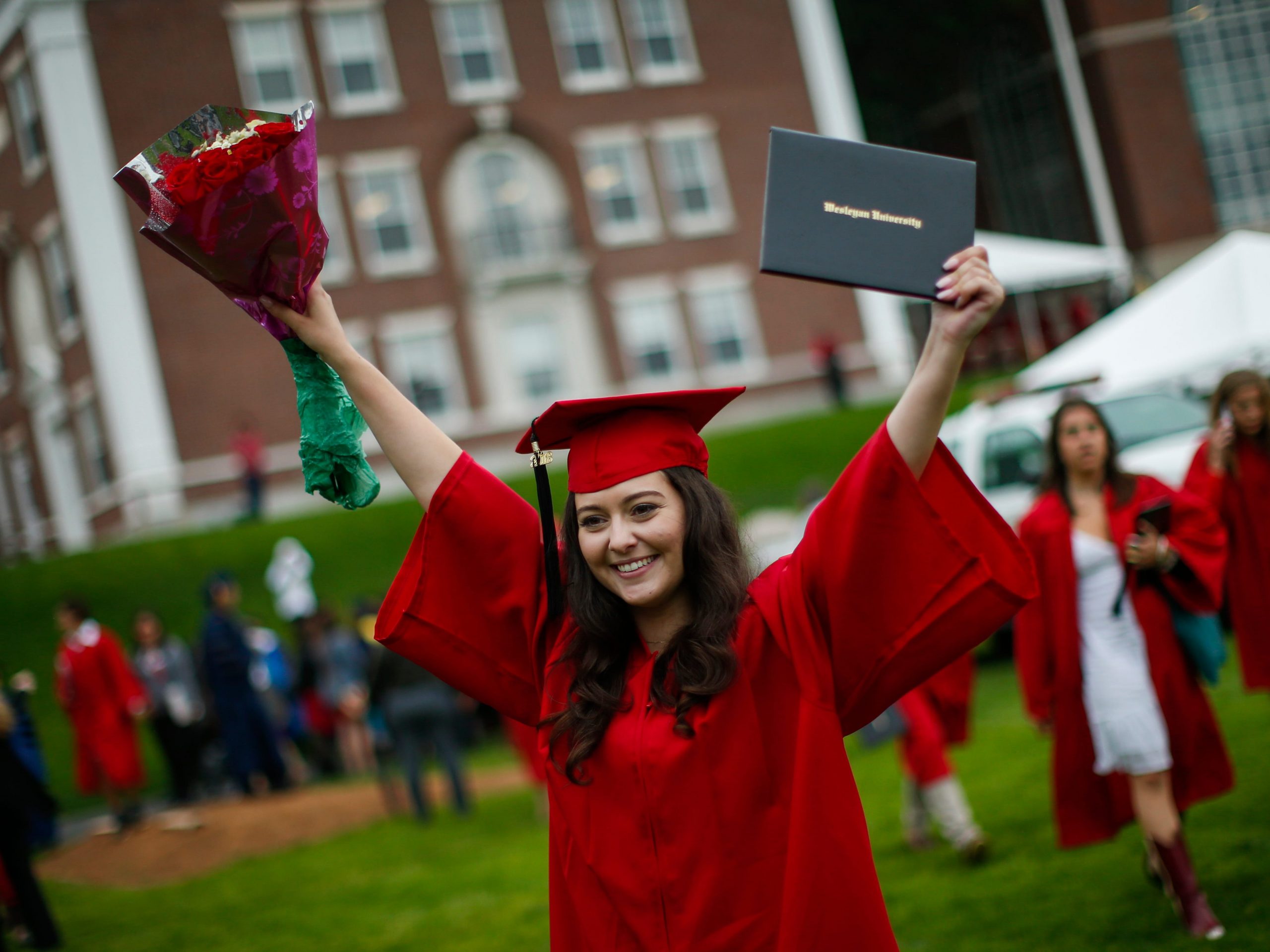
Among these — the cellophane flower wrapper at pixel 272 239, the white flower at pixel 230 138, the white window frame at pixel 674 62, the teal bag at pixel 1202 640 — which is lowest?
the teal bag at pixel 1202 640

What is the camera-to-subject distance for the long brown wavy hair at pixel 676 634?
2545mm

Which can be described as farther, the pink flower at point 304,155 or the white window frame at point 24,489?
the white window frame at point 24,489

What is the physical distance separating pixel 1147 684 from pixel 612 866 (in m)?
3.23

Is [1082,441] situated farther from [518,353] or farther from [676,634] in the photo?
[518,353]

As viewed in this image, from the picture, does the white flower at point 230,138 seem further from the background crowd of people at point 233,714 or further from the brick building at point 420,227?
the brick building at point 420,227

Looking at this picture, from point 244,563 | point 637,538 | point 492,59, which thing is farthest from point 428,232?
point 637,538

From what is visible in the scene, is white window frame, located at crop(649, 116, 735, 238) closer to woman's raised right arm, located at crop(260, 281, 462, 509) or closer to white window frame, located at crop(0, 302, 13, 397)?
white window frame, located at crop(0, 302, 13, 397)

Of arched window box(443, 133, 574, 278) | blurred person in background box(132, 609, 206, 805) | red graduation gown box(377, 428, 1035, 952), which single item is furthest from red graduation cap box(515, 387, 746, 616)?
arched window box(443, 133, 574, 278)

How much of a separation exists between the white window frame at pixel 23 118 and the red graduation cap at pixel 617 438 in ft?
87.3

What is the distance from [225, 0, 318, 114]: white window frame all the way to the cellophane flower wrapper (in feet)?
83.1

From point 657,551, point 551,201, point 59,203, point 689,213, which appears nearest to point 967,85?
point 689,213

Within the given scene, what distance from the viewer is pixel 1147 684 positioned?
16.5 feet

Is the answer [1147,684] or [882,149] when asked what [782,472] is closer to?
[1147,684]

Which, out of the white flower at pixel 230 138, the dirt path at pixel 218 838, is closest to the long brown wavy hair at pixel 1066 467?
the white flower at pixel 230 138
